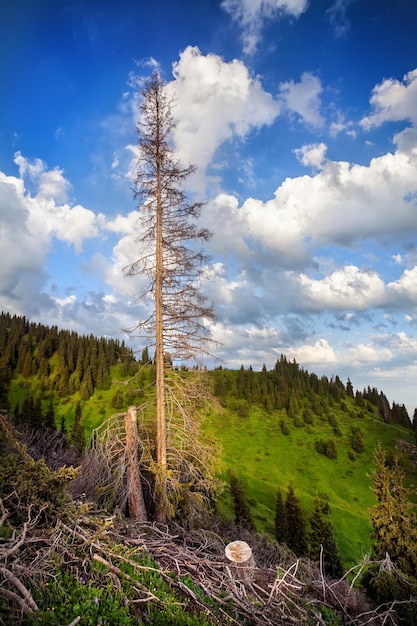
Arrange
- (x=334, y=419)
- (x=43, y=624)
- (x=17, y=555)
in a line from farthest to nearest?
(x=334, y=419), (x=17, y=555), (x=43, y=624)

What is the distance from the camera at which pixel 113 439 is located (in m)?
14.1

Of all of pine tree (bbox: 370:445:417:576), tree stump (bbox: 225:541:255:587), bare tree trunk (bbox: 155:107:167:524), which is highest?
bare tree trunk (bbox: 155:107:167:524)

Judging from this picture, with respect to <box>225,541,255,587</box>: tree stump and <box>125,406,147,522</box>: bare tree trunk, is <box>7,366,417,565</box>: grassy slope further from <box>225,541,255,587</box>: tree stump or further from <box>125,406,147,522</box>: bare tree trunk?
<box>225,541,255,587</box>: tree stump

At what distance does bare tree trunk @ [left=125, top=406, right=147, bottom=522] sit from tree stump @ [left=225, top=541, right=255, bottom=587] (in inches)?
220

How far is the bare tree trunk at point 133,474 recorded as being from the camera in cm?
1228

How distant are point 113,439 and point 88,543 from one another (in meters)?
8.55

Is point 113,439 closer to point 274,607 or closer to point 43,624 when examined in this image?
point 274,607

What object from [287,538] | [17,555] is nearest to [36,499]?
[17,555]

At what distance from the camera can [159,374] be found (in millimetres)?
14039

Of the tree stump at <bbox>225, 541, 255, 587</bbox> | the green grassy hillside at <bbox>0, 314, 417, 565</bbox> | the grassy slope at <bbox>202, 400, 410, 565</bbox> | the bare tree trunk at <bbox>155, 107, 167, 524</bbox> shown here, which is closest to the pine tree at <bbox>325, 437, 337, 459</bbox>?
the green grassy hillside at <bbox>0, 314, 417, 565</bbox>

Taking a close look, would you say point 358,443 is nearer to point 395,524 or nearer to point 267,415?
point 267,415

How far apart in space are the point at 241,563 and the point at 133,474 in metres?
6.71

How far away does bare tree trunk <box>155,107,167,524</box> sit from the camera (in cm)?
1251

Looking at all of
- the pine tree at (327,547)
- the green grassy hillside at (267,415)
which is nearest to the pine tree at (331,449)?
the green grassy hillside at (267,415)
